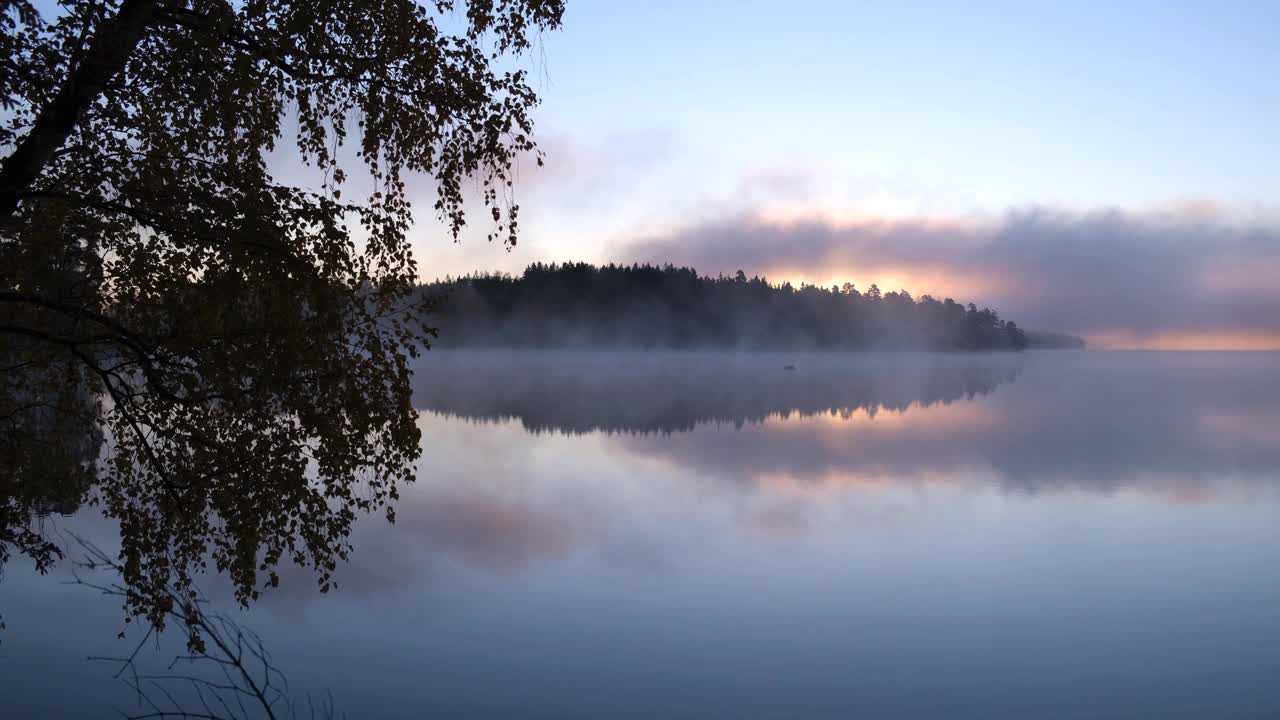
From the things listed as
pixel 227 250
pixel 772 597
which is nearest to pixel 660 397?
pixel 772 597

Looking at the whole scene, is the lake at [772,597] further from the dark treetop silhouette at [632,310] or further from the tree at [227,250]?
the dark treetop silhouette at [632,310]

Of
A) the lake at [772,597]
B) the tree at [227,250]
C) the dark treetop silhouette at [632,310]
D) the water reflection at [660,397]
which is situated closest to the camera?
the tree at [227,250]

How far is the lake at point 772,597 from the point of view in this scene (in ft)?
37.6

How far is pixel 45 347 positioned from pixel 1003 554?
1704 cm

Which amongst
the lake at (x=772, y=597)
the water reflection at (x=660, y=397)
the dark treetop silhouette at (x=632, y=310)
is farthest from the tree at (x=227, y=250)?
the dark treetop silhouette at (x=632, y=310)

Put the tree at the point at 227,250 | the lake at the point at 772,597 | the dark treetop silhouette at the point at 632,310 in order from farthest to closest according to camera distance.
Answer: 1. the dark treetop silhouette at the point at 632,310
2. the lake at the point at 772,597
3. the tree at the point at 227,250

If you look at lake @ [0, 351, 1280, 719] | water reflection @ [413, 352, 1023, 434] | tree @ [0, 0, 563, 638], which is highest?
tree @ [0, 0, 563, 638]

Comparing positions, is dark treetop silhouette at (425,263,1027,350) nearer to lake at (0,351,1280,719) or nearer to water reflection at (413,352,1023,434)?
water reflection at (413,352,1023,434)

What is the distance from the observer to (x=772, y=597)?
52.3ft

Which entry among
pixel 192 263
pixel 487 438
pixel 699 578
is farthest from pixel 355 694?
pixel 487 438

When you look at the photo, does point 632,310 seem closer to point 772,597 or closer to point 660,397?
point 660,397

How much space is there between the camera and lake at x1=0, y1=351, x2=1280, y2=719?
37.6ft

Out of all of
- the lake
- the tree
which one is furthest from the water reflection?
the tree

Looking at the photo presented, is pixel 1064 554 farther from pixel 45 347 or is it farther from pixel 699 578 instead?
pixel 45 347
